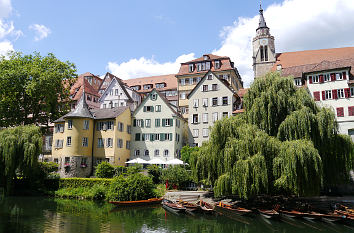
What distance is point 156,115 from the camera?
4619cm

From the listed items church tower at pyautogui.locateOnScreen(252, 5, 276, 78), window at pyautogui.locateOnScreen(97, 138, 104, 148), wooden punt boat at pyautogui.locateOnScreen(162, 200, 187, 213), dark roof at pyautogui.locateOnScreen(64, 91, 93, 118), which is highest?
church tower at pyautogui.locateOnScreen(252, 5, 276, 78)

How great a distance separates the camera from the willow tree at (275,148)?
67.4 ft

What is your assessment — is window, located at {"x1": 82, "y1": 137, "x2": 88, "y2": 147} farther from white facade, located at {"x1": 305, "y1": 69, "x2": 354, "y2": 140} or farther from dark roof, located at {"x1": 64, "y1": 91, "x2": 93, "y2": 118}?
white facade, located at {"x1": 305, "y1": 69, "x2": 354, "y2": 140}

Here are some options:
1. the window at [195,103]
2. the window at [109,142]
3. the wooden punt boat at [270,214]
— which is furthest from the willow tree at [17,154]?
the wooden punt boat at [270,214]

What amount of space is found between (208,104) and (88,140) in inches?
753

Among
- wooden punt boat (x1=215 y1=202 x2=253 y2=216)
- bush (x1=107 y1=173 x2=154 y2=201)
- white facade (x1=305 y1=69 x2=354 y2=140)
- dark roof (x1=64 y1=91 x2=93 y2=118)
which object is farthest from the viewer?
dark roof (x1=64 y1=91 x2=93 y2=118)

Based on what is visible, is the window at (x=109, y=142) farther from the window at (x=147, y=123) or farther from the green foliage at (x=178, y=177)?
the green foliage at (x=178, y=177)

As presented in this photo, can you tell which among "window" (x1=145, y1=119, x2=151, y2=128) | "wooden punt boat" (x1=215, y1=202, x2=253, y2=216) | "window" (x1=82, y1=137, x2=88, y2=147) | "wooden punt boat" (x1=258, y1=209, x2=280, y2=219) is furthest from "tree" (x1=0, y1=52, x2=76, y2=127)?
"wooden punt boat" (x1=258, y1=209, x2=280, y2=219)

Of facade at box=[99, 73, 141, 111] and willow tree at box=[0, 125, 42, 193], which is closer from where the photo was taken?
willow tree at box=[0, 125, 42, 193]

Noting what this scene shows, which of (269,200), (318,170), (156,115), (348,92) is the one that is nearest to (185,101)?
(156,115)

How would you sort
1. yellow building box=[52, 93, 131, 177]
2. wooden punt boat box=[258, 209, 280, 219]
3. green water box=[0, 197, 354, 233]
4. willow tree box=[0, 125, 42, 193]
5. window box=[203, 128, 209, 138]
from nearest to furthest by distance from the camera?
green water box=[0, 197, 354, 233] < wooden punt boat box=[258, 209, 280, 219] < willow tree box=[0, 125, 42, 193] < yellow building box=[52, 93, 131, 177] < window box=[203, 128, 209, 138]

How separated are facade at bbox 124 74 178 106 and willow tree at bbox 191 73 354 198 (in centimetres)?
3724

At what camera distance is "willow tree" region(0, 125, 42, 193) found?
32062mm

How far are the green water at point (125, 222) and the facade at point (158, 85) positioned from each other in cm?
3922
